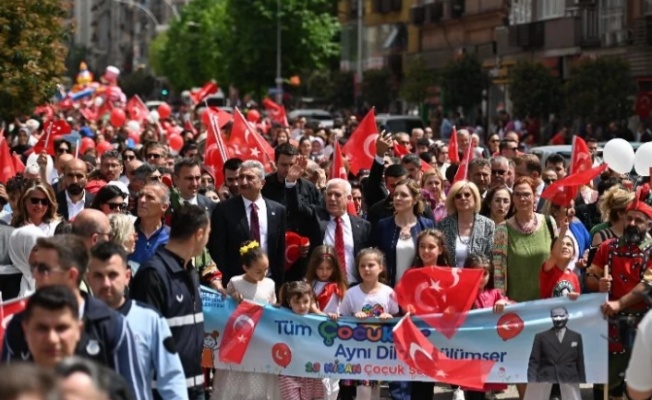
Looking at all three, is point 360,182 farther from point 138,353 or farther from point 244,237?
point 138,353

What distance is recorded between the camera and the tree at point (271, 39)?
7244 cm

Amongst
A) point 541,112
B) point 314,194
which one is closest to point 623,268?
point 314,194

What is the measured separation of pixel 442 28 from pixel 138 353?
55319 mm

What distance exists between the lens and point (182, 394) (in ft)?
23.0

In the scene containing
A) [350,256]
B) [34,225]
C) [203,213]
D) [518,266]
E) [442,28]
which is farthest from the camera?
[442,28]

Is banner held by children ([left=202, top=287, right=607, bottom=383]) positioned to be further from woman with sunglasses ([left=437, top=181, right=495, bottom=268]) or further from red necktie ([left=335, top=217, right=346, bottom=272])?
red necktie ([left=335, top=217, right=346, bottom=272])

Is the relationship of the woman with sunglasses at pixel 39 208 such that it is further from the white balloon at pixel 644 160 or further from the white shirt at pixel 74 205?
the white balloon at pixel 644 160

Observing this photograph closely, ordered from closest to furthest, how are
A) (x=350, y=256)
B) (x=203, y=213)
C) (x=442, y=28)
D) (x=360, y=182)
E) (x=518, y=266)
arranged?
(x=203, y=213) < (x=518, y=266) < (x=350, y=256) < (x=360, y=182) < (x=442, y=28)

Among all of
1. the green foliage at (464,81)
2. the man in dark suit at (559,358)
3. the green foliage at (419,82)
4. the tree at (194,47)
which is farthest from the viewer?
the tree at (194,47)

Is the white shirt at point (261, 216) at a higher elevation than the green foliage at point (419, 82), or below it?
higher

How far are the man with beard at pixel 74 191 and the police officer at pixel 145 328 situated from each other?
536cm

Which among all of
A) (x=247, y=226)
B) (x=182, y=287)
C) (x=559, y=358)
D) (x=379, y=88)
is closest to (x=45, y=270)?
(x=182, y=287)

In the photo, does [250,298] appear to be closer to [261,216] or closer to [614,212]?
[261,216]

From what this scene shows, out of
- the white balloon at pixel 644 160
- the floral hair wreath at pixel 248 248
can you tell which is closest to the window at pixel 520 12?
the white balloon at pixel 644 160
